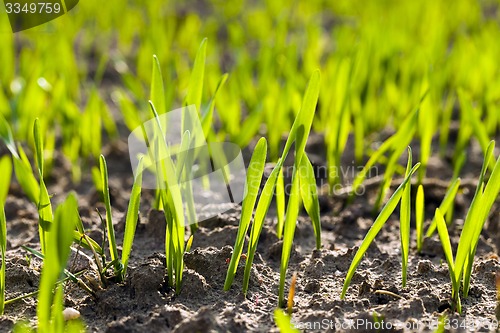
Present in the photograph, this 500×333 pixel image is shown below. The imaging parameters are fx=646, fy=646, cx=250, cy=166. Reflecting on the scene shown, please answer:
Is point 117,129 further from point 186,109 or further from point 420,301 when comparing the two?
point 420,301

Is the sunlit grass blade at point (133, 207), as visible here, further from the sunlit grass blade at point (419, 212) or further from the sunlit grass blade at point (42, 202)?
the sunlit grass blade at point (419, 212)

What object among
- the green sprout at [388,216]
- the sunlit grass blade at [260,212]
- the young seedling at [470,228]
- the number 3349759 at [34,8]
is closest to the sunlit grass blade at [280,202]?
the sunlit grass blade at [260,212]

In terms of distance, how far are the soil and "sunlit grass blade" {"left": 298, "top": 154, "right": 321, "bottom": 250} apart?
3.9 inches

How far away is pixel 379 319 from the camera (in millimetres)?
1188

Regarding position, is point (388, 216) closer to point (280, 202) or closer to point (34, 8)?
point (280, 202)

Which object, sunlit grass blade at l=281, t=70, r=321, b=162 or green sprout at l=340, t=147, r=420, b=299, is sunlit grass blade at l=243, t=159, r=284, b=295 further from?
green sprout at l=340, t=147, r=420, b=299

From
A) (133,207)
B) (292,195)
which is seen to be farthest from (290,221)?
(133,207)

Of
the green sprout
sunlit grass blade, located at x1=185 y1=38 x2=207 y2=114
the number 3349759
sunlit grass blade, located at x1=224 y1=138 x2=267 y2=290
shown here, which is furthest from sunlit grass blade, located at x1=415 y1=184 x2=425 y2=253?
the number 3349759

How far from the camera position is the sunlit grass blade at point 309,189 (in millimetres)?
1388

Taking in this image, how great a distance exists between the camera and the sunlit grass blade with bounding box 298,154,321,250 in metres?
1.39

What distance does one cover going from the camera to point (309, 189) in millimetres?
1432

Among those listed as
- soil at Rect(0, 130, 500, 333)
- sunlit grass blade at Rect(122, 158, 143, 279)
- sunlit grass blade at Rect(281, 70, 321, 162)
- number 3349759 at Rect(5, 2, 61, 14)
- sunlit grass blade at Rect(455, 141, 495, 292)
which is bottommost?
soil at Rect(0, 130, 500, 333)

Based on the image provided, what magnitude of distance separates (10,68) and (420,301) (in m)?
2.10

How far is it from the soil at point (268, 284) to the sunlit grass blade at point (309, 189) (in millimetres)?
100
